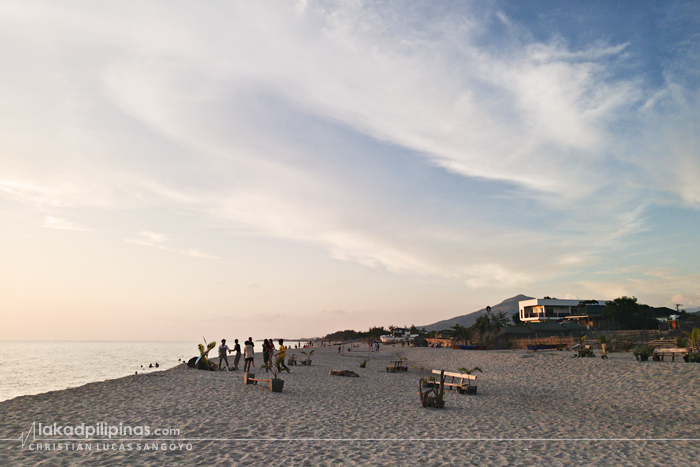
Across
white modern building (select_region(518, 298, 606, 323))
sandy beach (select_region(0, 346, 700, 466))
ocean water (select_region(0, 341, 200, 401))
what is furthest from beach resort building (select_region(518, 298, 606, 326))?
ocean water (select_region(0, 341, 200, 401))

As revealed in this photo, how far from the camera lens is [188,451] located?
7992 millimetres

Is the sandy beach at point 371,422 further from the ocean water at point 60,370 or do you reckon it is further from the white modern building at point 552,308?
the white modern building at point 552,308

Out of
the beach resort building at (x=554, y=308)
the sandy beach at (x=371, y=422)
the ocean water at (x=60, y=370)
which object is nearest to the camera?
the sandy beach at (x=371, y=422)

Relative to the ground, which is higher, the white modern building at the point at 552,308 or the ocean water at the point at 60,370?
the white modern building at the point at 552,308

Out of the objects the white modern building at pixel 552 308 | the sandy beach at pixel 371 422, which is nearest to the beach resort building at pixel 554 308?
the white modern building at pixel 552 308

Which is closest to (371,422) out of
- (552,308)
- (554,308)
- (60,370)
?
(60,370)

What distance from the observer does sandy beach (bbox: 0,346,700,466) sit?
7973 millimetres

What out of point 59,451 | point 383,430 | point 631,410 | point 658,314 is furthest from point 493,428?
point 658,314

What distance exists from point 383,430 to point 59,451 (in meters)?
7.12

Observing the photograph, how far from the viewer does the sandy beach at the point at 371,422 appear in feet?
26.2

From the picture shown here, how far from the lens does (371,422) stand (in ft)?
36.9

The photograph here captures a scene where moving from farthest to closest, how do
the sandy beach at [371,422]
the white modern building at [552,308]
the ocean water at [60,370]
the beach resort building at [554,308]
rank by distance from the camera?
the white modern building at [552,308]
the beach resort building at [554,308]
the ocean water at [60,370]
the sandy beach at [371,422]

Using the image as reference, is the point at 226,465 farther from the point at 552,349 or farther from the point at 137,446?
the point at 552,349

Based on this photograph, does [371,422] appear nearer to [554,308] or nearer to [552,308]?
[552,308]
